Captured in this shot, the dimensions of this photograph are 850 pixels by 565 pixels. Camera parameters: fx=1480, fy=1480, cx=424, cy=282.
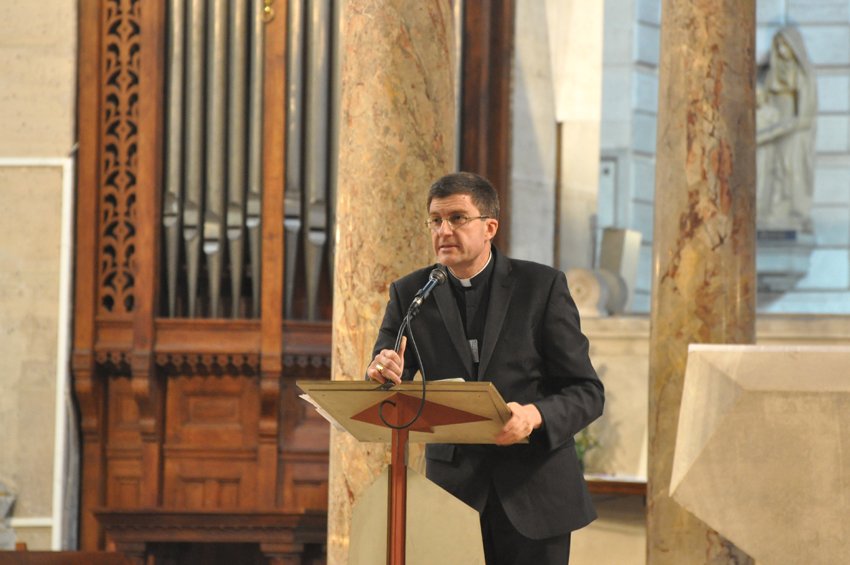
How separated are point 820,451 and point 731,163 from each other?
9.31 ft

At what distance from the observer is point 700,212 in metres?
6.01

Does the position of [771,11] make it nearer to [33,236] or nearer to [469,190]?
[33,236]

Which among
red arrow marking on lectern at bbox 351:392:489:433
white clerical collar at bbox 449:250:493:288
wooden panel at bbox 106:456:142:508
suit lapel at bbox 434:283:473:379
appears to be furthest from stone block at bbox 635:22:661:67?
red arrow marking on lectern at bbox 351:392:489:433

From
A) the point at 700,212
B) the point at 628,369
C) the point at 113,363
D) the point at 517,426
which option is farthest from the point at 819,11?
the point at 517,426

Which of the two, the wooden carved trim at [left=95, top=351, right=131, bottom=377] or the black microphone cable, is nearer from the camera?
the black microphone cable

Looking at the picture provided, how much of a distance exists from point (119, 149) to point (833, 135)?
6.06 metres

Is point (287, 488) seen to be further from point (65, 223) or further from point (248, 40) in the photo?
point (248, 40)

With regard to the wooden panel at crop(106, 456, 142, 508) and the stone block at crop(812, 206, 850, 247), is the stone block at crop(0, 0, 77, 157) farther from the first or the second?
the stone block at crop(812, 206, 850, 247)

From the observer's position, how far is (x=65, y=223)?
7.64 m

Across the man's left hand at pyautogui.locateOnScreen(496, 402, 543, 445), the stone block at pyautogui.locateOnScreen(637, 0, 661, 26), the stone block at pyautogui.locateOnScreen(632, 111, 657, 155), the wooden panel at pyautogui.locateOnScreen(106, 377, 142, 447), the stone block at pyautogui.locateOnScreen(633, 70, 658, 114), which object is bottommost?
the wooden panel at pyautogui.locateOnScreen(106, 377, 142, 447)

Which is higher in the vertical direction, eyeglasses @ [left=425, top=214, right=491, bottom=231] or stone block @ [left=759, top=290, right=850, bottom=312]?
eyeglasses @ [left=425, top=214, right=491, bottom=231]

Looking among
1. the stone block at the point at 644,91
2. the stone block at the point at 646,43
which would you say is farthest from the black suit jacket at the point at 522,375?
the stone block at the point at 646,43

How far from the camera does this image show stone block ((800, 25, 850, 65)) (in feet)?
37.8

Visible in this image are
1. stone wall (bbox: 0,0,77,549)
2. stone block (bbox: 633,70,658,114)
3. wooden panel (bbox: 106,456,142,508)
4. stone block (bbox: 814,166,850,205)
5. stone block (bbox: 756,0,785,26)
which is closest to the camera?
stone wall (bbox: 0,0,77,549)
